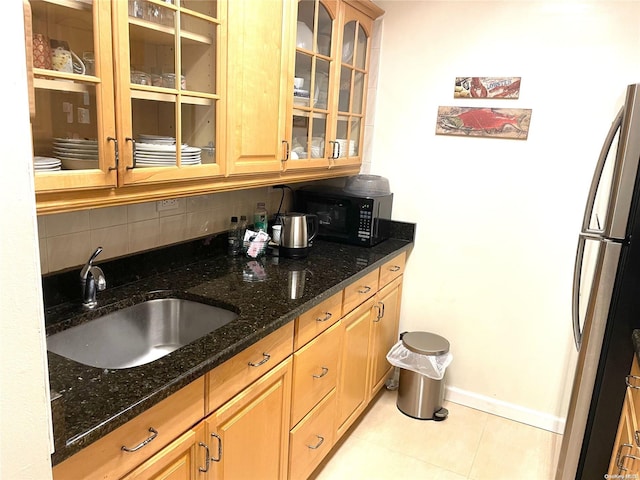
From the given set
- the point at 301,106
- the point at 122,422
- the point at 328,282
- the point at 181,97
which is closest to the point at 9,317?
the point at 122,422

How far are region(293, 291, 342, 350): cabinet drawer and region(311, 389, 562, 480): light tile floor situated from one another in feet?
2.49

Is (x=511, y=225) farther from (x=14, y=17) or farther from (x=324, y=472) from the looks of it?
(x=14, y=17)

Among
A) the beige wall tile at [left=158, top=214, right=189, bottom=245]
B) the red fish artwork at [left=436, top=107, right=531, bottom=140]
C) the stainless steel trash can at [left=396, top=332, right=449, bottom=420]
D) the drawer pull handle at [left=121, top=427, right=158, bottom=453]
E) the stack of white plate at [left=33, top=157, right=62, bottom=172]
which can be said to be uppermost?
the red fish artwork at [left=436, top=107, right=531, bottom=140]

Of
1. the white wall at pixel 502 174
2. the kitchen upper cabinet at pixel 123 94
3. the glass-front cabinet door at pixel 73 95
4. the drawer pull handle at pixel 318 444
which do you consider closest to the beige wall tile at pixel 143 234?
the kitchen upper cabinet at pixel 123 94

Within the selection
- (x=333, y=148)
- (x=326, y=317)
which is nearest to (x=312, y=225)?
(x=333, y=148)

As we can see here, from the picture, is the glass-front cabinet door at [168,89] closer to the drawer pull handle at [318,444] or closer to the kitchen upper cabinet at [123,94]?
the kitchen upper cabinet at [123,94]

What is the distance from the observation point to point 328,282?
1973 mm

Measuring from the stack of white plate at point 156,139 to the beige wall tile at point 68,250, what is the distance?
0.44 metres

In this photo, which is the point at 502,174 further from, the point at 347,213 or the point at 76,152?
the point at 76,152

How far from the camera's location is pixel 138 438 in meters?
1.11

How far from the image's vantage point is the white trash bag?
2.57 metres

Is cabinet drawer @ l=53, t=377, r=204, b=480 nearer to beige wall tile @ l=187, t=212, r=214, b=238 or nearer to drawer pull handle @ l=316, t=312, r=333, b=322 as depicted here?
drawer pull handle @ l=316, t=312, r=333, b=322

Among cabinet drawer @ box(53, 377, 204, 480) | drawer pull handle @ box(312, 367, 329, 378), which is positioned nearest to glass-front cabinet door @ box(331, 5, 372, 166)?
drawer pull handle @ box(312, 367, 329, 378)

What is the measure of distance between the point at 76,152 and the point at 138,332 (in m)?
0.69
